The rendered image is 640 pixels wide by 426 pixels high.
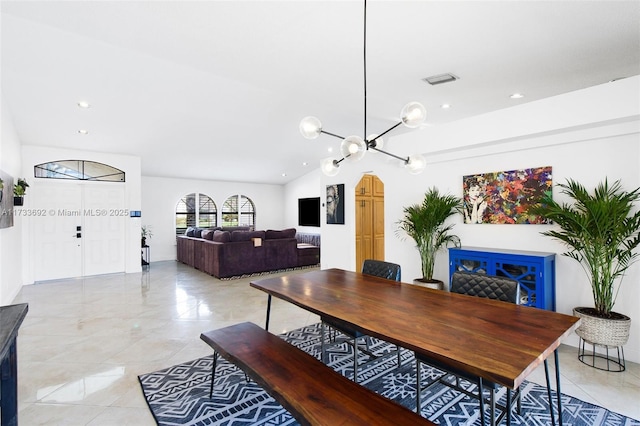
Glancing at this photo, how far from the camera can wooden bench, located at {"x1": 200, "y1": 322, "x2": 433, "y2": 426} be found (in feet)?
4.68

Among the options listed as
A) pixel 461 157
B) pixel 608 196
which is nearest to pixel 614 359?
pixel 608 196

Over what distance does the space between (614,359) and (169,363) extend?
156 inches

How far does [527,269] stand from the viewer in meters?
3.18

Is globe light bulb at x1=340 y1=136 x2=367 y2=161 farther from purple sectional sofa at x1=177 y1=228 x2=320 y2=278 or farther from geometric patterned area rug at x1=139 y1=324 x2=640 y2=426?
purple sectional sofa at x1=177 y1=228 x2=320 y2=278

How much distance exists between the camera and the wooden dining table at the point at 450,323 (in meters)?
1.32

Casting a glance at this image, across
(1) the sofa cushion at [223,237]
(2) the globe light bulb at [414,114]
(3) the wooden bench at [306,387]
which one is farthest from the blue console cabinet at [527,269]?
(1) the sofa cushion at [223,237]

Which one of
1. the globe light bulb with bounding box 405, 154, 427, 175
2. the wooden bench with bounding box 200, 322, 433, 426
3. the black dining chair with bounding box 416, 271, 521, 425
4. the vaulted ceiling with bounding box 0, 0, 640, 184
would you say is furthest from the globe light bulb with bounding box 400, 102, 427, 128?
the wooden bench with bounding box 200, 322, 433, 426

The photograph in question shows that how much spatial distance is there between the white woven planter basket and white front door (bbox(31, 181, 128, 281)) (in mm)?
7673

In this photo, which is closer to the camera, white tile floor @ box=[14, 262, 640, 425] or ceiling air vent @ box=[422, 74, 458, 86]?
white tile floor @ box=[14, 262, 640, 425]

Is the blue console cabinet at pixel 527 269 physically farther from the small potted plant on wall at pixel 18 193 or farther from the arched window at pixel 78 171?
the arched window at pixel 78 171

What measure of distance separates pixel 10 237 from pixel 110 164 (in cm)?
243

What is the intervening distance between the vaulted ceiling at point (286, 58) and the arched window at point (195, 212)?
153 inches

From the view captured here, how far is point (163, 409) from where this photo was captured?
2180mm

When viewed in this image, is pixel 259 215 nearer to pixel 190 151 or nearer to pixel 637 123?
pixel 190 151
